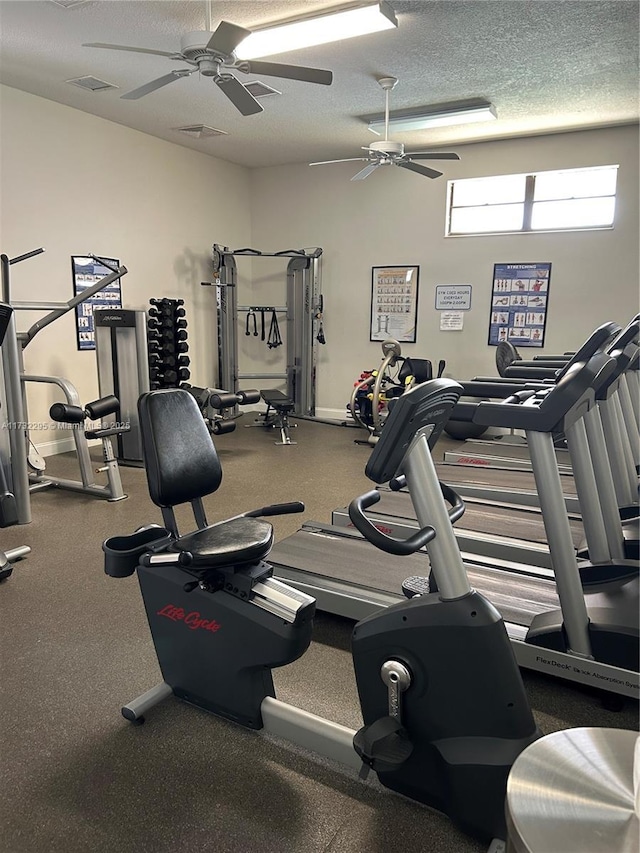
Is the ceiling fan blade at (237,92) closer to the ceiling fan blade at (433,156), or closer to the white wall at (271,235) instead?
the ceiling fan blade at (433,156)

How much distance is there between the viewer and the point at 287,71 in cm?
294

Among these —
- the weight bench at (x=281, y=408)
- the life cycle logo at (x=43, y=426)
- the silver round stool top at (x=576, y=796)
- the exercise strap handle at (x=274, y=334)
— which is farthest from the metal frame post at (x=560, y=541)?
the exercise strap handle at (x=274, y=334)

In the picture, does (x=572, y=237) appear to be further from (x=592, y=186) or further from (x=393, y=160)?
(x=393, y=160)

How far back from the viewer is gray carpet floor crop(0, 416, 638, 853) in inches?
59.7

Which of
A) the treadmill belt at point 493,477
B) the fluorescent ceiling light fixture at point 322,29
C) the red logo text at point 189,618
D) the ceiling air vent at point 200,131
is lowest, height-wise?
the treadmill belt at point 493,477

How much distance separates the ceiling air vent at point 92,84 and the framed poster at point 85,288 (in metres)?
1.42

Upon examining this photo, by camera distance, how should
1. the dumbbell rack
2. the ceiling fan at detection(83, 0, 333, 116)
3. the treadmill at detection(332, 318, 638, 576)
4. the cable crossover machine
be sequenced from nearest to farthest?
the treadmill at detection(332, 318, 638, 576)
the ceiling fan at detection(83, 0, 333, 116)
the dumbbell rack
the cable crossover machine

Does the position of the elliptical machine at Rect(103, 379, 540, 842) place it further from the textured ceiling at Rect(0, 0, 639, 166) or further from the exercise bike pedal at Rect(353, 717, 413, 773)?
the textured ceiling at Rect(0, 0, 639, 166)

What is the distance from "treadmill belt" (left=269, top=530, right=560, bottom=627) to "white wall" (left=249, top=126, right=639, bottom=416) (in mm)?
4221

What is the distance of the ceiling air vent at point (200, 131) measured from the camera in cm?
573

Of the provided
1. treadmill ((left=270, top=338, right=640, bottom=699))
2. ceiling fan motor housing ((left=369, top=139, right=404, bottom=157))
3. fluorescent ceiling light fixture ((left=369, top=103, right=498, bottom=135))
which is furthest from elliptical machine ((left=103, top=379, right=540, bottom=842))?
fluorescent ceiling light fixture ((left=369, top=103, right=498, bottom=135))

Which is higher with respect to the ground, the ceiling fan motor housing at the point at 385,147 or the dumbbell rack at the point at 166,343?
the ceiling fan motor housing at the point at 385,147

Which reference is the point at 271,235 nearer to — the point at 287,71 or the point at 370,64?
the point at 370,64

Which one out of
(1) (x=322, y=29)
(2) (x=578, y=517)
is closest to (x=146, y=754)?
(2) (x=578, y=517)
